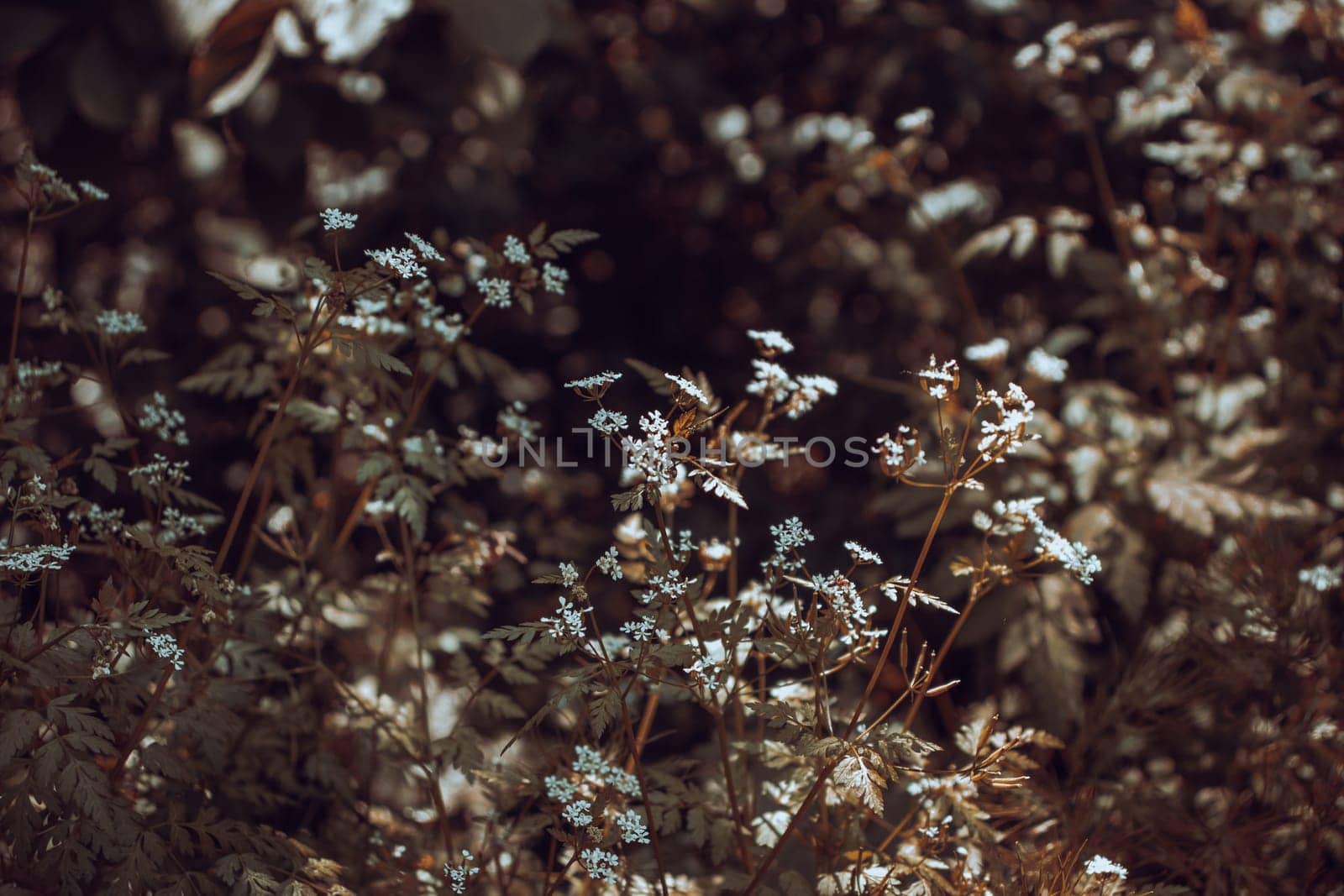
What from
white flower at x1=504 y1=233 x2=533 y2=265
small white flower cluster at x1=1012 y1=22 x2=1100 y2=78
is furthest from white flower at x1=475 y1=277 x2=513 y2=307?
small white flower cluster at x1=1012 y1=22 x2=1100 y2=78

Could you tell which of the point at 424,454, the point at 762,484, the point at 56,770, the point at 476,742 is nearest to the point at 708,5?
the point at 762,484

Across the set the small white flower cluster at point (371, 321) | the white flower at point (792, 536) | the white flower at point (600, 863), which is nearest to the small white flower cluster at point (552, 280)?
the small white flower cluster at point (371, 321)

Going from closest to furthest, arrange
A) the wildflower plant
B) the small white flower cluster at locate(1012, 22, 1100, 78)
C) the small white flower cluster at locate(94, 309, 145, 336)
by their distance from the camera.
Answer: the wildflower plant
the small white flower cluster at locate(94, 309, 145, 336)
the small white flower cluster at locate(1012, 22, 1100, 78)

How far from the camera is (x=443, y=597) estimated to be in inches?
54.0

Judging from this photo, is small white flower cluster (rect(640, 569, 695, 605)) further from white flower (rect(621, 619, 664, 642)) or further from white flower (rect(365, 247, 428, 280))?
white flower (rect(365, 247, 428, 280))

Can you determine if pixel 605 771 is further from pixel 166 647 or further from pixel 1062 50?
pixel 1062 50

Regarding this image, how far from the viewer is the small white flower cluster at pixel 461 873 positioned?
3.40ft

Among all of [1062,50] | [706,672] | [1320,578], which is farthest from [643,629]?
[1062,50]

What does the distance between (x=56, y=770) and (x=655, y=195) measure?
6.22 ft

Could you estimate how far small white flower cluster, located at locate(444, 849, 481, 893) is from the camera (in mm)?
1037

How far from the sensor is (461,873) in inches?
41.2

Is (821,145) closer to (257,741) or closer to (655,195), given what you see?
(655,195)

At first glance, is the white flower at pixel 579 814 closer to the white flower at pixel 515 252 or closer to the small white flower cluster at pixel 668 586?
the small white flower cluster at pixel 668 586

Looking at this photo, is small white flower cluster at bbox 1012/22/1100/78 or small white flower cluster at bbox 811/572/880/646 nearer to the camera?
small white flower cluster at bbox 811/572/880/646
